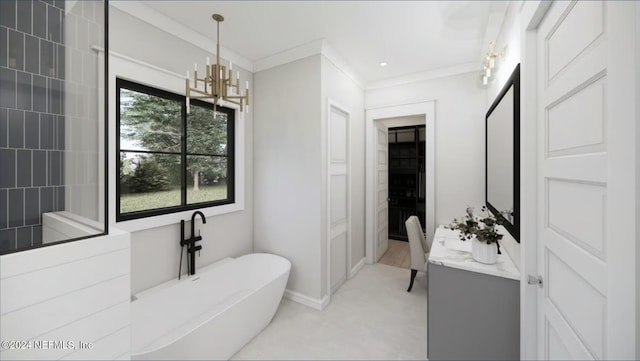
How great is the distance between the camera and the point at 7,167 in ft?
3.26

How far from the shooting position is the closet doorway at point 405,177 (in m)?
4.72

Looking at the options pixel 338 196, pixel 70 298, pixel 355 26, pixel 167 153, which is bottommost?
pixel 70 298

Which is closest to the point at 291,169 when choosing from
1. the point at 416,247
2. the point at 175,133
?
the point at 175,133

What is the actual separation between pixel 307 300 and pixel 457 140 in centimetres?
262

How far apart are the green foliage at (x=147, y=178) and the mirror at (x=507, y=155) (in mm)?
2672

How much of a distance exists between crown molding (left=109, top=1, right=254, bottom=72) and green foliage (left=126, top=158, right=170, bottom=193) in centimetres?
112

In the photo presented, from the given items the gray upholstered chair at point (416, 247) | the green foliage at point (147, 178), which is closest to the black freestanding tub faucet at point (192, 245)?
the green foliage at point (147, 178)

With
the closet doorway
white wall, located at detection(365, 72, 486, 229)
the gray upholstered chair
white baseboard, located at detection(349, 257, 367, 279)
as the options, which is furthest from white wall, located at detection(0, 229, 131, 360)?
the closet doorway

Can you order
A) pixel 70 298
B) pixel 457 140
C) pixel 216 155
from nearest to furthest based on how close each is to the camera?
pixel 70 298 → pixel 216 155 → pixel 457 140

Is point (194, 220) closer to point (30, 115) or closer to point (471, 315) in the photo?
point (30, 115)

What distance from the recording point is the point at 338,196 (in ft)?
9.81

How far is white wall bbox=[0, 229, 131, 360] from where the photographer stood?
0.72m

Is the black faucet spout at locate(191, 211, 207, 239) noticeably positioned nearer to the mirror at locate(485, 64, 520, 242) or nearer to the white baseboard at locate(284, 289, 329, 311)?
the white baseboard at locate(284, 289, 329, 311)

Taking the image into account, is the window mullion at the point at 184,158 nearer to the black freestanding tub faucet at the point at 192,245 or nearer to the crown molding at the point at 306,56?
the black freestanding tub faucet at the point at 192,245
